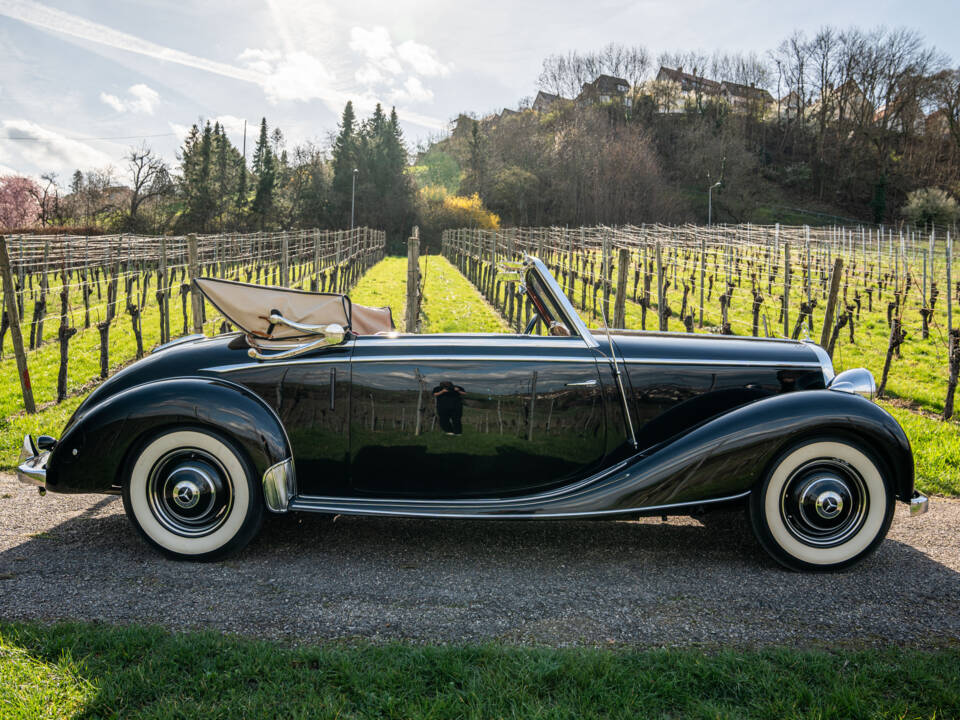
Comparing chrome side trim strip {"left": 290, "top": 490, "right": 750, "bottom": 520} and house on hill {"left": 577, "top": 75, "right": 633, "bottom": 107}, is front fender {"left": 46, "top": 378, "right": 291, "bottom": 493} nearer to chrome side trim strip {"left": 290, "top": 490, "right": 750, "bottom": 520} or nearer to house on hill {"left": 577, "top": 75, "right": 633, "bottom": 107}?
chrome side trim strip {"left": 290, "top": 490, "right": 750, "bottom": 520}

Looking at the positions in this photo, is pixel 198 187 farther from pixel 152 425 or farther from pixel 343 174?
pixel 152 425

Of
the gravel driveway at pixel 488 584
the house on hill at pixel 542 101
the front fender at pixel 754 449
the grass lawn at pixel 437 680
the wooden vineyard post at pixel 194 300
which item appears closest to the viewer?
the grass lawn at pixel 437 680

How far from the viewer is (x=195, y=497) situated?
3.66 meters

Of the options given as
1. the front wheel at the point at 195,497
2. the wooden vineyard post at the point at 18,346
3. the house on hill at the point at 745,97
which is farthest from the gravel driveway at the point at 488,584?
the house on hill at the point at 745,97

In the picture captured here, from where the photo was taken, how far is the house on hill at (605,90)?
277 feet

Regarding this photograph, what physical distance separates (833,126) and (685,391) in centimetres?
8596

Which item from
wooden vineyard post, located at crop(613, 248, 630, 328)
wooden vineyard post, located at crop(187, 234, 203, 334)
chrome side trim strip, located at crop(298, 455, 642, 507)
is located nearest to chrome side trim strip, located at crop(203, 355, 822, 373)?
chrome side trim strip, located at crop(298, 455, 642, 507)

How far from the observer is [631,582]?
3523mm

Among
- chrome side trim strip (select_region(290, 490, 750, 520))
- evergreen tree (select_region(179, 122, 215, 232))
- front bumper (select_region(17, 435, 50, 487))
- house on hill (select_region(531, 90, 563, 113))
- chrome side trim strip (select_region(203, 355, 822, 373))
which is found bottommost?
chrome side trim strip (select_region(290, 490, 750, 520))

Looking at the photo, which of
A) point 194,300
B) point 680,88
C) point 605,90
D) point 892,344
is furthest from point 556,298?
point 680,88

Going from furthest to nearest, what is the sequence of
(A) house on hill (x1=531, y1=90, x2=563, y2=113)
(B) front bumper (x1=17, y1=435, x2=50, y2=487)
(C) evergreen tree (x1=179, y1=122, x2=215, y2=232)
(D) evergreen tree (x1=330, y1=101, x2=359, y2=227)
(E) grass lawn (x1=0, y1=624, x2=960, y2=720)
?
(A) house on hill (x1=531, y1=90, x2=563, y2=113)
(D) evergreen tree (x1=330, y1=101, x2=359, y2=227)
(C) evergreen tree (x1=179, y1=122, x2=215, y2=232)
(B) front bumper (x1=17, y1=435, x2=50, y2=487)
(E) grass lawn (x1=0, y1=624, x2=960, y2=720)

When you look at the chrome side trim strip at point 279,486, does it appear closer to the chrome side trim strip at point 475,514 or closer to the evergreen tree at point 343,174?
the chrome side trim strip at point 475,514

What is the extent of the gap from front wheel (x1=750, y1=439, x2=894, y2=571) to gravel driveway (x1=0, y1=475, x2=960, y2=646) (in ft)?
0.42

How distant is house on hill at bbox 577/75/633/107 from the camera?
8457 centimetres
